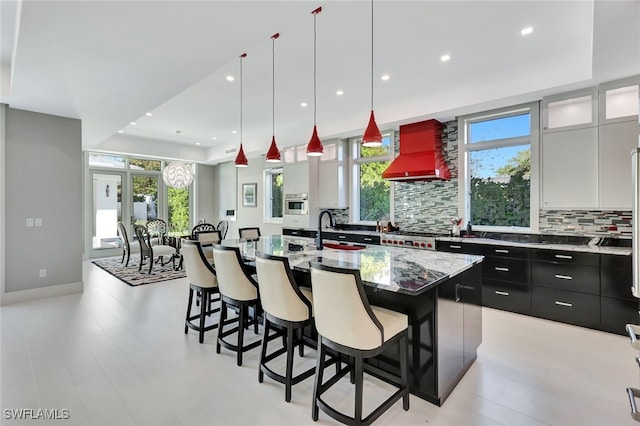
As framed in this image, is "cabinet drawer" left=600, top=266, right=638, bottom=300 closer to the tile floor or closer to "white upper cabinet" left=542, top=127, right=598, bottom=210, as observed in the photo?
the tile floor

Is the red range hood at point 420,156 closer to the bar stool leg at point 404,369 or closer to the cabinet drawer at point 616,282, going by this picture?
the cabinet drawer at point 616,282

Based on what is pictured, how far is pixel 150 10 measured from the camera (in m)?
2.19

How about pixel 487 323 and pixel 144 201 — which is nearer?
pixel 487 323

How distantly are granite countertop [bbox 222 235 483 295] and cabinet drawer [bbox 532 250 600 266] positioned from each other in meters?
1.59

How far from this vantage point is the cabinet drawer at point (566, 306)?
3387mm

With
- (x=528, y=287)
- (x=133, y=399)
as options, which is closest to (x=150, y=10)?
(x=133, y=399)

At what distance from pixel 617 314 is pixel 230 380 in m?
3.97

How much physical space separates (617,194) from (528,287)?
141 centimetres

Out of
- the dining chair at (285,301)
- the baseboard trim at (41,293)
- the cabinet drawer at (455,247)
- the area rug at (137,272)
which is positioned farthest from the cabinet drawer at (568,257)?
the baseboard trim at (41,293)

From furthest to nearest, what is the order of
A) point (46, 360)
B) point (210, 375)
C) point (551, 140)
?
1. point (551, 140)
2. point (46, 360)
3. point (210, 375)

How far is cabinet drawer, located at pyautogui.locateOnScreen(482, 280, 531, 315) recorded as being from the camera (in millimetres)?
3838

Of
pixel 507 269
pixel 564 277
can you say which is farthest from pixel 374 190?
pixel 564 277

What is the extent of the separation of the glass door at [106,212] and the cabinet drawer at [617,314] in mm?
9912

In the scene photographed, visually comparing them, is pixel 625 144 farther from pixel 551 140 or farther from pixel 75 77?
pixel 75 77
